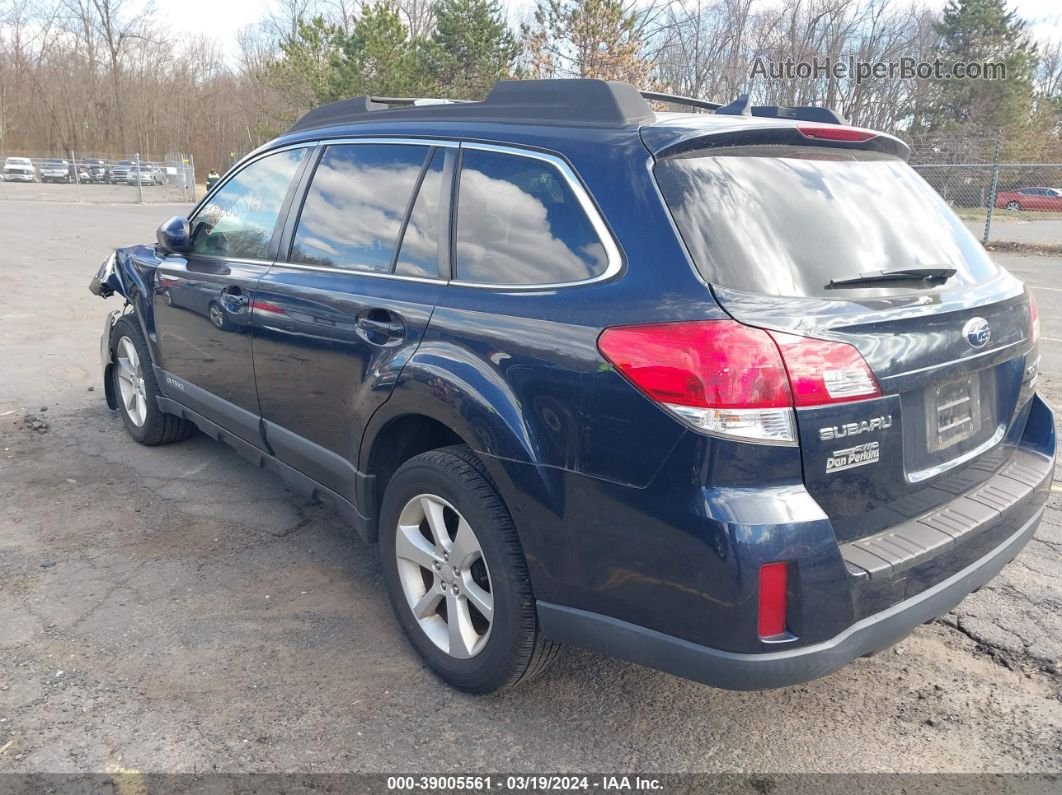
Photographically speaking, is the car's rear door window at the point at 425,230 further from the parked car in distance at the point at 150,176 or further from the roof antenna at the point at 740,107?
the parked car in distance at the point at 150,176

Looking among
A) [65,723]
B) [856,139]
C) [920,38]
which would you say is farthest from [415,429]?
[920,38]

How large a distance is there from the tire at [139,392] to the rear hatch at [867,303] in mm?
3752

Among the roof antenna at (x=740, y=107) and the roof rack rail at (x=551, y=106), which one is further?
the roof antenna at (x=740, y=107)

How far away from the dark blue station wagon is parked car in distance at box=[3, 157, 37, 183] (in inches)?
2023

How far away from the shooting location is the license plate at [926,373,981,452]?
7.63 ft

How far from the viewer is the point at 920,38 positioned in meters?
42.4

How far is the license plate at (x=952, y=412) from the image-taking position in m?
2.33

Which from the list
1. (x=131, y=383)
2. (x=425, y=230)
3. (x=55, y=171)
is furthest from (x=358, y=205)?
(x=55, y=171)

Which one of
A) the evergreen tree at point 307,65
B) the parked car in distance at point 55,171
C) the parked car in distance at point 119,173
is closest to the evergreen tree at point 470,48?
the evergreen tree at point 307,65

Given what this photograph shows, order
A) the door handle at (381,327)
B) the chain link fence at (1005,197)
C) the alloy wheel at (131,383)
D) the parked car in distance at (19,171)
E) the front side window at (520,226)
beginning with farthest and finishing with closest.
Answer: the parked car in distance at (19,171) < the chain link fence at (1005,197) < the alloy wheel at (131,383) < the door handle at (381,327) < the front side window at (520,226)

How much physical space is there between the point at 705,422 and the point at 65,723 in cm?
220

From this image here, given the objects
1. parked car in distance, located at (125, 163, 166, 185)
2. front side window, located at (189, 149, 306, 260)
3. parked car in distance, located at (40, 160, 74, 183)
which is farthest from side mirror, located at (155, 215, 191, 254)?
parked car in distance, located at (40, 160, 74, 183)

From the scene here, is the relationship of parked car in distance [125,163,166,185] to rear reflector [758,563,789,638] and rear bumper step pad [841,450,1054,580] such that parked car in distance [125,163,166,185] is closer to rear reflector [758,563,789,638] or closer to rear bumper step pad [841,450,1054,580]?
rear bumper step pad [841,450,1054,580]

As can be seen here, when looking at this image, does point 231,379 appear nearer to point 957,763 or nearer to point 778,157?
point 778,157
